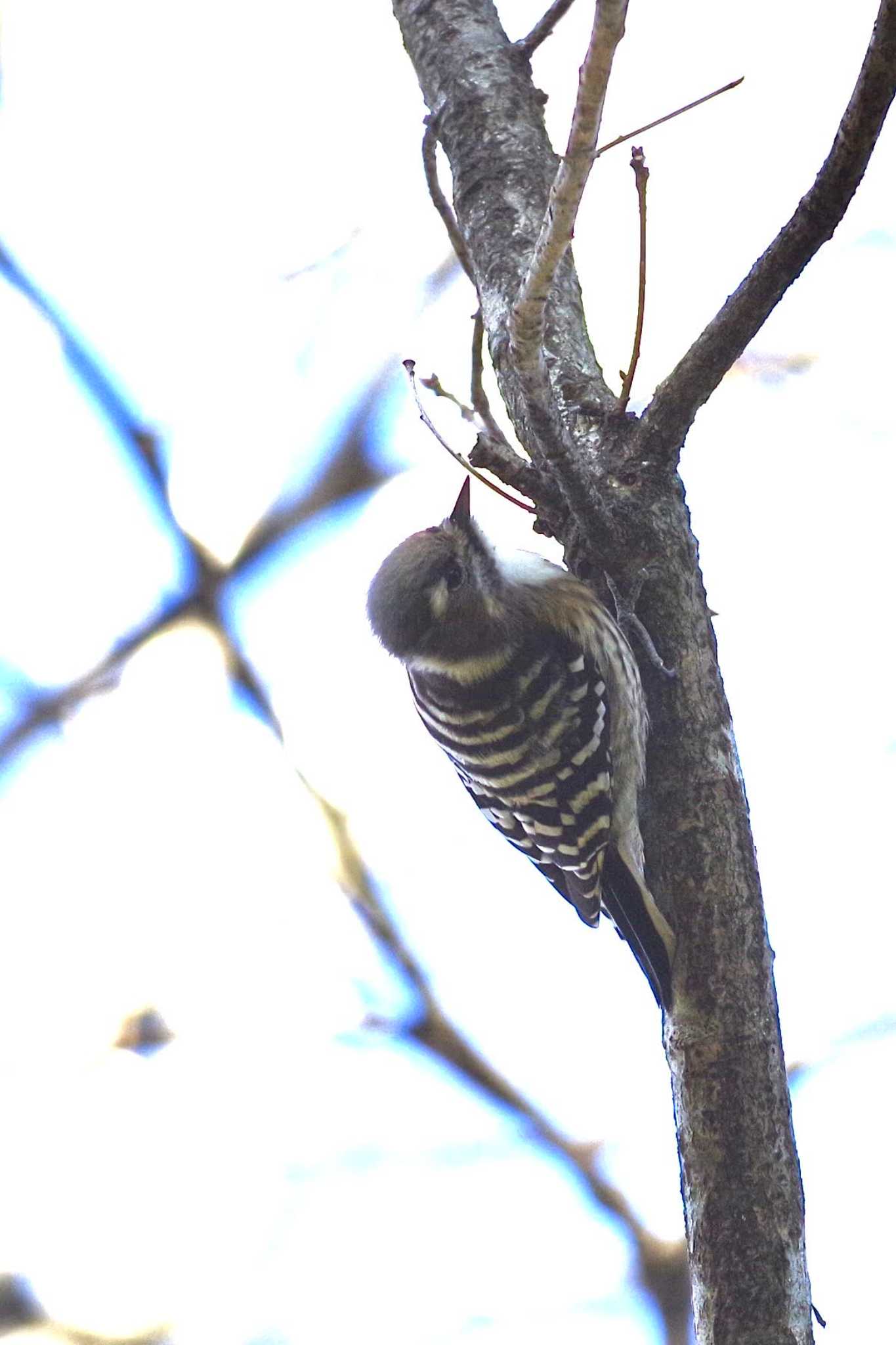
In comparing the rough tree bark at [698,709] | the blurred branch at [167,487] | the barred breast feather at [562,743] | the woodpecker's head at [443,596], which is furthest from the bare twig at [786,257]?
the blurred branch at [167,487]

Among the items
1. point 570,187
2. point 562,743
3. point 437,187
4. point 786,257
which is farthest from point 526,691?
point 570,187

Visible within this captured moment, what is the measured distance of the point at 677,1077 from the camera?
8.41ft

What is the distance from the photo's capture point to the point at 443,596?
392 cm

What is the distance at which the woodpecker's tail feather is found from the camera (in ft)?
8.82

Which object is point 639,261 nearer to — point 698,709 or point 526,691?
point 698,709

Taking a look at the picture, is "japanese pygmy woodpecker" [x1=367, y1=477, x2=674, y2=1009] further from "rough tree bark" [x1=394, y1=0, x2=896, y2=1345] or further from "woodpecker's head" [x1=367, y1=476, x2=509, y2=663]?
"rough tree bark" [x1=394, y1=0, x2=896, y2=1345]

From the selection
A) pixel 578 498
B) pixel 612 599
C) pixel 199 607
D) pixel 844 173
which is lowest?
pixel 199 607

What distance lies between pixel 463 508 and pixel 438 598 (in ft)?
0.96

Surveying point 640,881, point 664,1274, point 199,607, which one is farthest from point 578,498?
point 664,1274

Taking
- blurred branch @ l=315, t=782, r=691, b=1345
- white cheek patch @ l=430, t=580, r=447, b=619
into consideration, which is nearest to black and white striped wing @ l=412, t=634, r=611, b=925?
white cheek patch @ l=430, t=580, r=447, b=619

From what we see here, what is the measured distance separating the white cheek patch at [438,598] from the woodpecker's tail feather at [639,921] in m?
0.88

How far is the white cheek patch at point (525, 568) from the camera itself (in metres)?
3.86

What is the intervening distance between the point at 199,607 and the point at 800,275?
4.42 metres

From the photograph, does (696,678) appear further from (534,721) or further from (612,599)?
(534,721)
